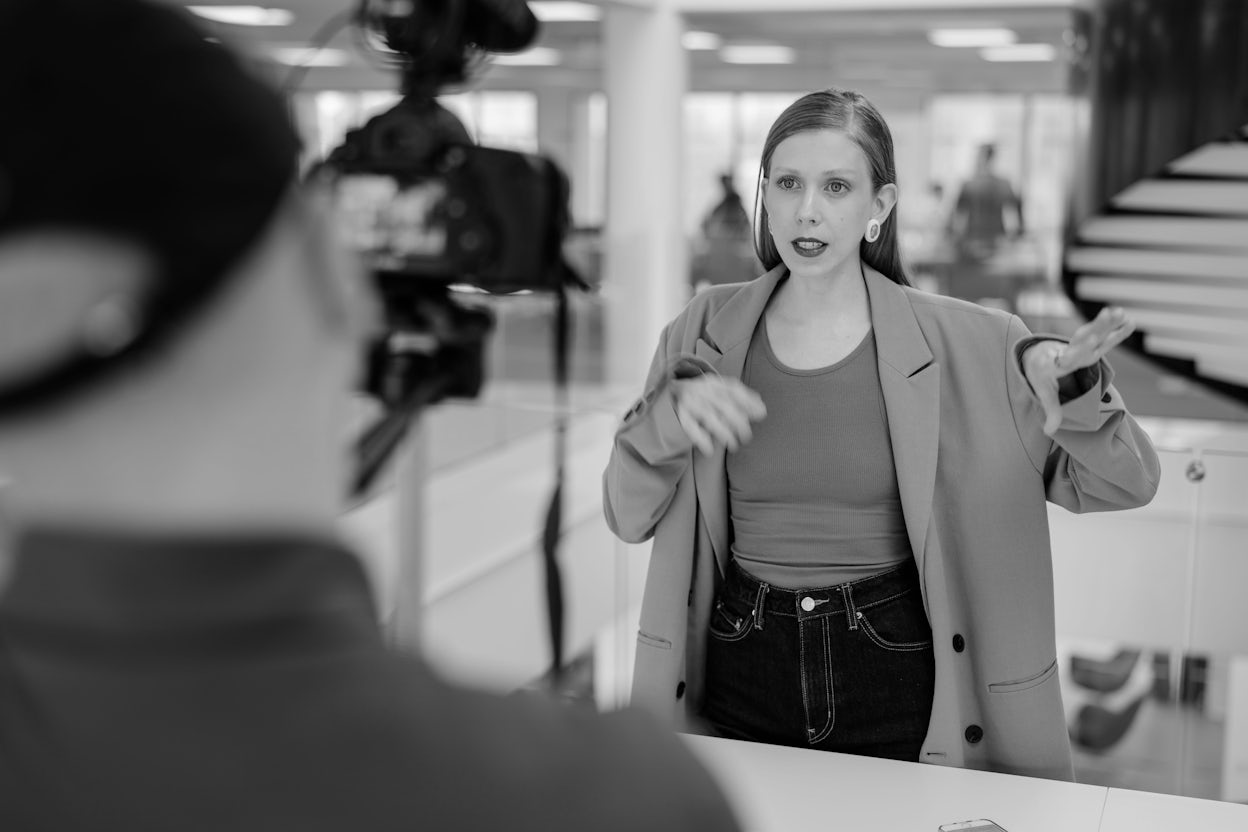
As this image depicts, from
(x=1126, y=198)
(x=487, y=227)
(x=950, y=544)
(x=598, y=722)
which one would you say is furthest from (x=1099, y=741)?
(x=598, y=722)

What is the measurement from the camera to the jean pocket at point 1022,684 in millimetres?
1997

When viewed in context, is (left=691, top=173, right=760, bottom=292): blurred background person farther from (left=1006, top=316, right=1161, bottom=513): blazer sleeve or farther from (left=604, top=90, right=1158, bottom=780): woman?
(left=1006, top=316, right=1161, bottom=513): blazer sleeve

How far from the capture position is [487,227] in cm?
104

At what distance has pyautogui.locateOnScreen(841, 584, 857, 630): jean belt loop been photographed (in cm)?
192

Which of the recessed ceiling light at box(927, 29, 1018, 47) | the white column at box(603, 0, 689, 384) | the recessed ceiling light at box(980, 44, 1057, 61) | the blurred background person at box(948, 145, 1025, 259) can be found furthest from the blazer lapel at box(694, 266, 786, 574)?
the blurred background person at box(948, 145, 1025, 259)

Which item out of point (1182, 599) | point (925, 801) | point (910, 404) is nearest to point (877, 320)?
point (910, 404)

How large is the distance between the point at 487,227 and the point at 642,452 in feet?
3.17

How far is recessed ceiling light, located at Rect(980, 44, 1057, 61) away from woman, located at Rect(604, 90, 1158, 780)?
6.61 meters

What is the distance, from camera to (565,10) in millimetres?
7398

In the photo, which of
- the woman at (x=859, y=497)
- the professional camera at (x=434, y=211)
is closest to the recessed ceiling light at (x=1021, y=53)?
the woman at (x=859, y=497)

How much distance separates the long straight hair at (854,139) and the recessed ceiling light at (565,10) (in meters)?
4.99

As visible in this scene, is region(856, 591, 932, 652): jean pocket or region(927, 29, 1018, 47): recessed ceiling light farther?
region(927, 29, 1018, 47): recessed ceiling light

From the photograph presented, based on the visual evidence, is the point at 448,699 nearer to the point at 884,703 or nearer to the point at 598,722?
the point at 598,722

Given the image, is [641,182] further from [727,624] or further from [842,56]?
[727,624]
